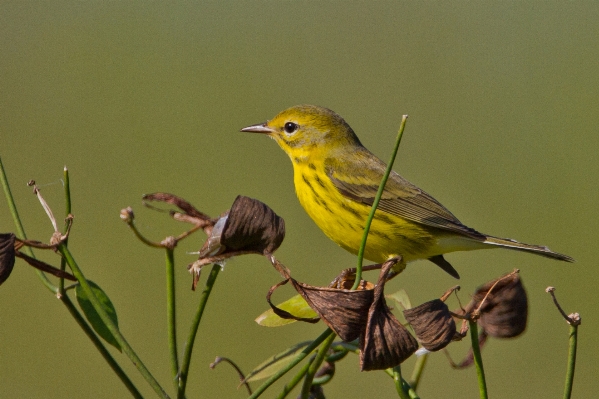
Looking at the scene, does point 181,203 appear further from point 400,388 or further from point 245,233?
point 400,388

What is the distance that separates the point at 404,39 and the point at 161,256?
4960mm

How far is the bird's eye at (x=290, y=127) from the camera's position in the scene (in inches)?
130

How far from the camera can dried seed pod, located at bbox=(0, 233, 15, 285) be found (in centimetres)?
89

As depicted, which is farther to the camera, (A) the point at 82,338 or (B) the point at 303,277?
(B) the point at 303,277

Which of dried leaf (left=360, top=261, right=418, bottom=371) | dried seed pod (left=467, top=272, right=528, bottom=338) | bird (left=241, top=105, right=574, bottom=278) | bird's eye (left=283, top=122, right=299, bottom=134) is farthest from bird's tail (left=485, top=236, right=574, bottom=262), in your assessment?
dried leaf (left=360, top=261, right=418, bottom=371)

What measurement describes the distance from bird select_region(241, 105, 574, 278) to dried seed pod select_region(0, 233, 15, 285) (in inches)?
70.7

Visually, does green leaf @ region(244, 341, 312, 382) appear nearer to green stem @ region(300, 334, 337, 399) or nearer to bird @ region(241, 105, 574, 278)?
green stem @ region(300, 334, 337, 399)

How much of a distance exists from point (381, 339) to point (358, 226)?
183cm

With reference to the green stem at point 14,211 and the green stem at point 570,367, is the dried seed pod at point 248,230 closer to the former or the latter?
the green stem at point 14,211

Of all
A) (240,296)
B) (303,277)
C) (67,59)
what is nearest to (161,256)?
(240,296)

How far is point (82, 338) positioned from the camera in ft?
14.7

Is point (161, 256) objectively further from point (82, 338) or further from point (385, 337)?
point (385, 337)

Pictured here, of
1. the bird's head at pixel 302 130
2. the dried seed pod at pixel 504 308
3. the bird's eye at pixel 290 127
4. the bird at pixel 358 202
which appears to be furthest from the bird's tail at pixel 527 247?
the dried seed pod at pixel 504 308

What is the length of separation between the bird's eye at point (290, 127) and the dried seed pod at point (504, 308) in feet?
7.49
